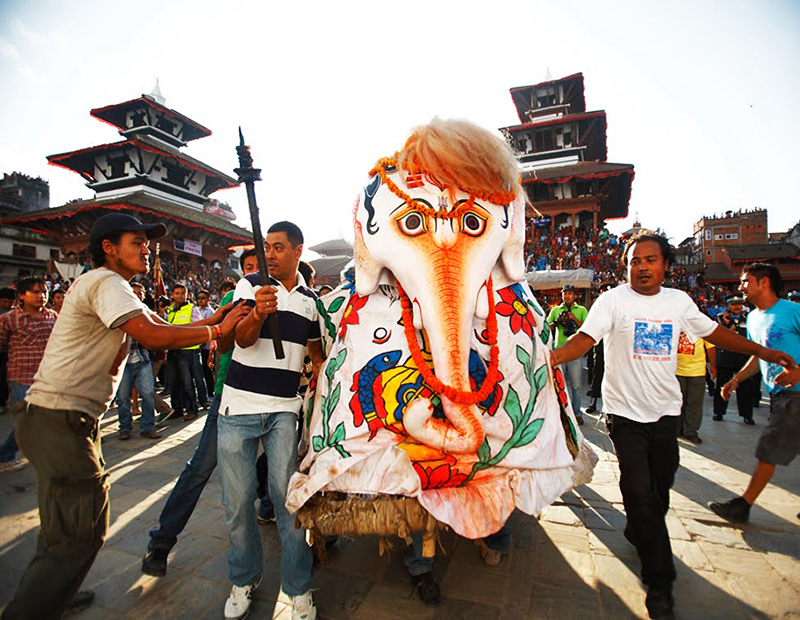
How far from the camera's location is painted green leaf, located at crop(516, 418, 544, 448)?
1903 mm

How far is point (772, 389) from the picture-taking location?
3.04 metres


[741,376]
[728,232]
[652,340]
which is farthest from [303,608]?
[728,232]

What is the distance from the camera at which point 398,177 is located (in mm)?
2174

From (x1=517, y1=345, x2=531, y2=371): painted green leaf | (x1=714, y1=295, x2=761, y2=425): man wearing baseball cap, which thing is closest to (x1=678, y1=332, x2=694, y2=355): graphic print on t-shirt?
(x1=714, y1=295, x2=761, y2=425): man wearing baseball cap

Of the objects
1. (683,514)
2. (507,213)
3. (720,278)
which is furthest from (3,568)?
(720,278)

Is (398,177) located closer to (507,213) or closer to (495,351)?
(507,213)

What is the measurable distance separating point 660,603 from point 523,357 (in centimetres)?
135

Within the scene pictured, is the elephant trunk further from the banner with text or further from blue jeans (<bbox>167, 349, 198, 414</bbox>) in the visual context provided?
the banner with text

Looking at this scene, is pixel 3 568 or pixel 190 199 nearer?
pixel 3 568

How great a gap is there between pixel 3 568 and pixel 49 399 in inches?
63.1

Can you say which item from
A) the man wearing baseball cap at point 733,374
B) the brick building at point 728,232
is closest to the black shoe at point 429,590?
the man wearing baseball cap at point 733,374

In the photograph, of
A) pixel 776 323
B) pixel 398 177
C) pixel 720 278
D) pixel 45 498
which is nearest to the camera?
pixel 45 498

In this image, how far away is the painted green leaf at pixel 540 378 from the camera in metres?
2.04

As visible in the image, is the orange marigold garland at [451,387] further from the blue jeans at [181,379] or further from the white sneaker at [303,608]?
the blue jeans at [181,379]
